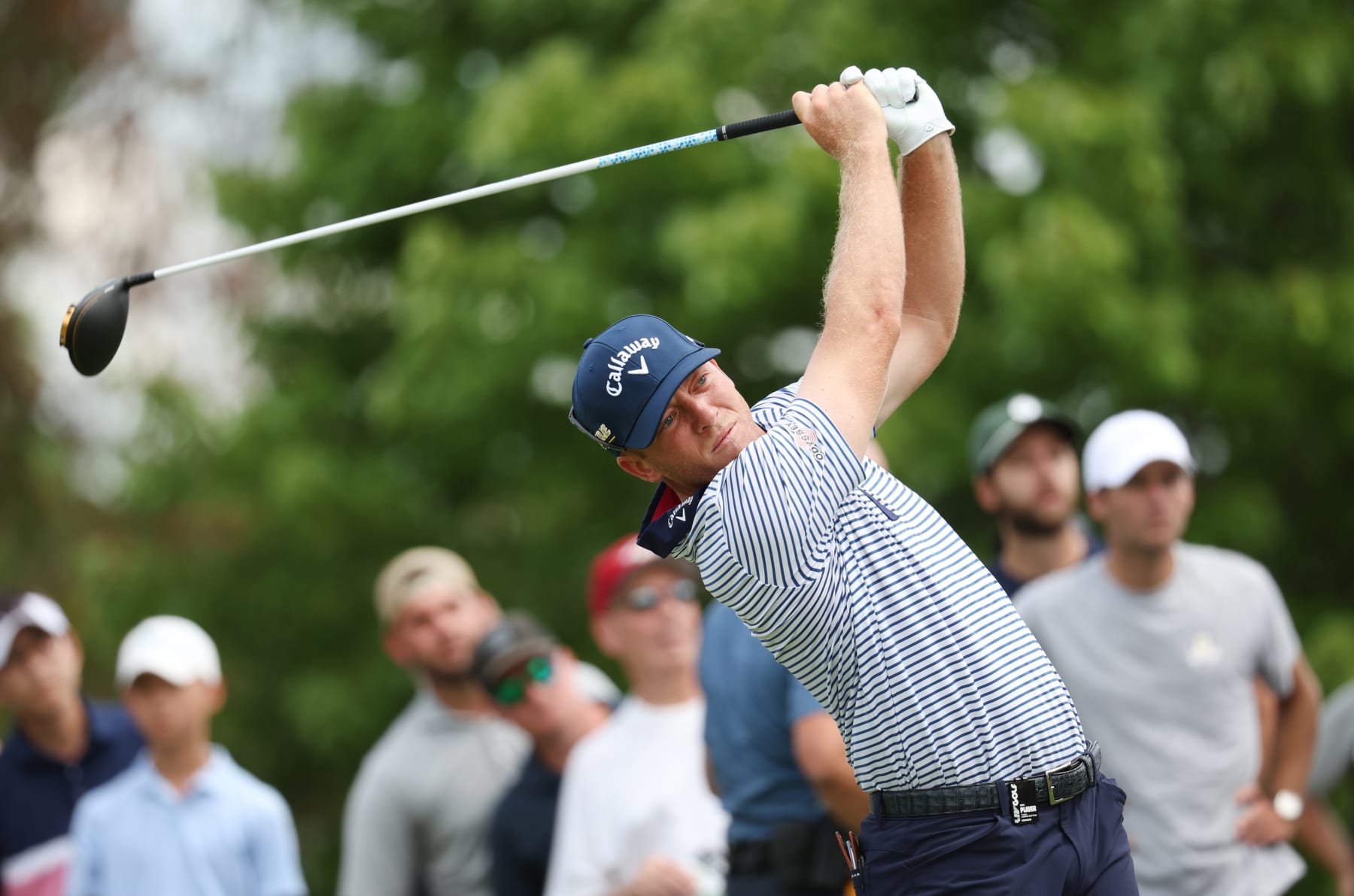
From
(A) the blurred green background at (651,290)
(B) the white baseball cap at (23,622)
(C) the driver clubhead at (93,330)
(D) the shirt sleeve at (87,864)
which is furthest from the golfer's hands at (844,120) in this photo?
(A) the blurred green background at (651,290)

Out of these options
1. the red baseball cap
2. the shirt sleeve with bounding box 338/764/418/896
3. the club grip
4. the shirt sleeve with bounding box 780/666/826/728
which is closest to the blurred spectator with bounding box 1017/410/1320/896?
the shirt sleeve with bounding box 780/666/826/728

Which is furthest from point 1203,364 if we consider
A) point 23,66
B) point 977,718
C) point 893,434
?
point 23,66

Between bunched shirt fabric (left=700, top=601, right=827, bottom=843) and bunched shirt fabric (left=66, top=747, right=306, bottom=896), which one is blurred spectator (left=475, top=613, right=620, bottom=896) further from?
bunched shirt fabric (left=700, top=601, right=827, bottom=843)

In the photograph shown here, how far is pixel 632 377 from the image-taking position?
124 inches

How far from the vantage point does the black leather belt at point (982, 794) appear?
311cm

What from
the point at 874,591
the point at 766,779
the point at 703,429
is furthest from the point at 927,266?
the point at 766,779

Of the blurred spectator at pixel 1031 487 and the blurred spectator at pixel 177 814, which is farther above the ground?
the blurred spectator at pixel 1031 487

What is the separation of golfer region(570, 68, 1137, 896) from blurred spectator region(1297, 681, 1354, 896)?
9.70ft

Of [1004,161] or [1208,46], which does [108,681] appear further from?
[1208,46]

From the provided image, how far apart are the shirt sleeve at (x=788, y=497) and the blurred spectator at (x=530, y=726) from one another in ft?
9.82

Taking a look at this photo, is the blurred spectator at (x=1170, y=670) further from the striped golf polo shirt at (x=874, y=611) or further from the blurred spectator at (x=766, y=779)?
the striped golf polo shirt at (x=874, y=611)

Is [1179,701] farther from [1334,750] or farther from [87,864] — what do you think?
[87,864]

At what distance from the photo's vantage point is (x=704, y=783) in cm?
532

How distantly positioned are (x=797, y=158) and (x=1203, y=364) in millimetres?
2630
